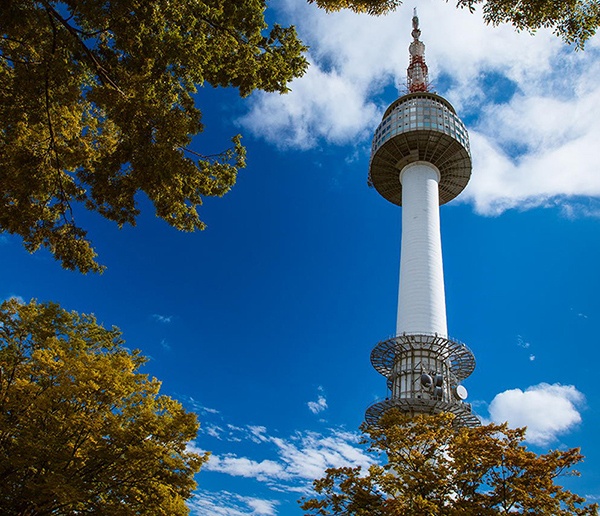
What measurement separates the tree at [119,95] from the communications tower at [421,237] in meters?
33.1

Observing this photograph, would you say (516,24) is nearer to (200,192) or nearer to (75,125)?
(200,192)

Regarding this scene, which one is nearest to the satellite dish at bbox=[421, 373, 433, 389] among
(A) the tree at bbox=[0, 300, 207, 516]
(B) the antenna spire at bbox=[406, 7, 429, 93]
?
(A) the tree at bbox=[0, 300, 207, 516]

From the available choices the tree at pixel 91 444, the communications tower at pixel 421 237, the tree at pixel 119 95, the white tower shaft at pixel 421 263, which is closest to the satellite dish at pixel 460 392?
the communications tower at pixel 421 237

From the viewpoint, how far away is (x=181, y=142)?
12609mm

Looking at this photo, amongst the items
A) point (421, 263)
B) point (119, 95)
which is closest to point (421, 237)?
point (421, 263)

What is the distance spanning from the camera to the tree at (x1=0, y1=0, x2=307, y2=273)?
37.7 ft

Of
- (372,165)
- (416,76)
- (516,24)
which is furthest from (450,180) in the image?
(516,24)

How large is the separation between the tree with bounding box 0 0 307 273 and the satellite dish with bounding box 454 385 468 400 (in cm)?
3441

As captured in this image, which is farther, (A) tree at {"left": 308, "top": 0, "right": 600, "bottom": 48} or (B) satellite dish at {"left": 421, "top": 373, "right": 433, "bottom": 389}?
(B) satellite dish at {"left": 421, "top": 373, "right": 433, "bottom": 389}

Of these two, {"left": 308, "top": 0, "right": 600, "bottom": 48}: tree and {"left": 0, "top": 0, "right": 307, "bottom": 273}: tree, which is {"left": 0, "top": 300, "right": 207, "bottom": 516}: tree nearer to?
{"left": 0, "top": 0, "right": 307, "bottom": 273}: tree

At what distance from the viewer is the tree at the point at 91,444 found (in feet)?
50.4

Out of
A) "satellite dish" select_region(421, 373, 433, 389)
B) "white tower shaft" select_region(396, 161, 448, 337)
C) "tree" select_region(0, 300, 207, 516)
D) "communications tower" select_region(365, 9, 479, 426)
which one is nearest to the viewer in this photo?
"tree" select_region(0, 300, 207, 516)

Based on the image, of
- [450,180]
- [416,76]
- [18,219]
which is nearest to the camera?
[18,219]

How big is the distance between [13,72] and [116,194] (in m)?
3.96
